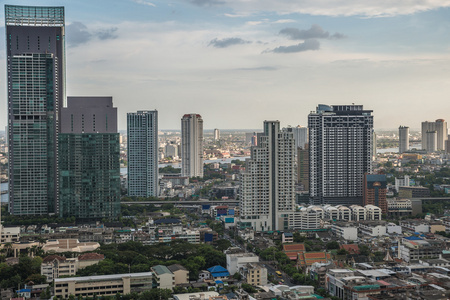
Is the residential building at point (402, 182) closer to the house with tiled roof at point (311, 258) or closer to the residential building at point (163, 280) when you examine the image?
the house with tiled roof at point (311, 258)

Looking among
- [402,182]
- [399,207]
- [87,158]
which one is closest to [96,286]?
[87,158]

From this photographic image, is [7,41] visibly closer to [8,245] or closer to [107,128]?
[107,128]

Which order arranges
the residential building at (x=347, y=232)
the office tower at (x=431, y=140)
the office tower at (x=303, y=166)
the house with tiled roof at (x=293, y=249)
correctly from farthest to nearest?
1. the office tower at (x=431, y=140)
2. the office tower at (x=303, y=166)
3. the residential building at (x=347, y=232)
4. the house with tiled roof at (x=293, y=249)

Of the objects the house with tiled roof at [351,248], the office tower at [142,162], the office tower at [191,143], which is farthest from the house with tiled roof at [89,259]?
the office tower at [191,143]

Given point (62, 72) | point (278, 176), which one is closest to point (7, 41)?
point (62, 72)

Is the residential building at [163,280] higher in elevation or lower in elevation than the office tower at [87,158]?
lower

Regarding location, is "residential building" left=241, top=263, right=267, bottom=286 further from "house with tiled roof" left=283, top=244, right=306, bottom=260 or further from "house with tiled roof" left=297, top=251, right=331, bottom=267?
"house with tiled roof" left=283, top=244, right=306, bottom=260
